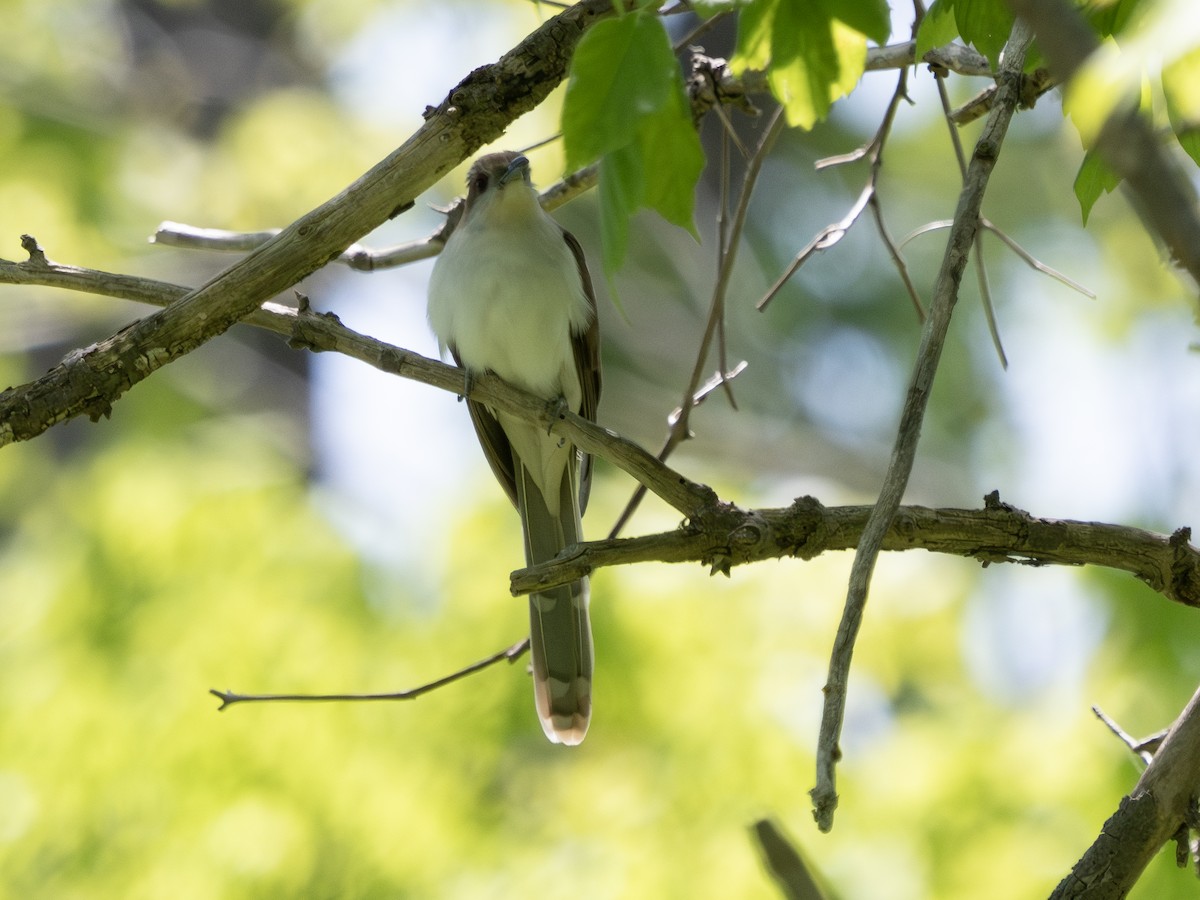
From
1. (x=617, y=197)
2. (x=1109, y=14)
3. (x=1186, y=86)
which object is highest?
(x=1109, y=14)

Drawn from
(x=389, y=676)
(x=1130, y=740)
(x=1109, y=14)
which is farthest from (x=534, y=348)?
(x=1109, y=14)

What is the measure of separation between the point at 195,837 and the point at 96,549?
2.17 m

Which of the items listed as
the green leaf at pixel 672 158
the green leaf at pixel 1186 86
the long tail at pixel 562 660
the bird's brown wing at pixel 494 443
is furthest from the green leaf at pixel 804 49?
the bird's brown wing at pixel 494 443

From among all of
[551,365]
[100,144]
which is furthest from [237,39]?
[551,365]

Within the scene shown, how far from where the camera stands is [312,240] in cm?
314

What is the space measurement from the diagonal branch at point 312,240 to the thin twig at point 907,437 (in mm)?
1029

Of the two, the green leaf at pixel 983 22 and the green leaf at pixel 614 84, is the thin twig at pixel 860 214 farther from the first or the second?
the green leaf at pixel 614 84

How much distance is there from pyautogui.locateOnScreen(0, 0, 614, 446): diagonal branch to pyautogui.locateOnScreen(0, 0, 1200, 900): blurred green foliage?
2765mm

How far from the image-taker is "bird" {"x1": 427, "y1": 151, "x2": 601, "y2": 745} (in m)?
4.72

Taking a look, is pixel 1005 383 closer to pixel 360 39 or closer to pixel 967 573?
pixel 967 573

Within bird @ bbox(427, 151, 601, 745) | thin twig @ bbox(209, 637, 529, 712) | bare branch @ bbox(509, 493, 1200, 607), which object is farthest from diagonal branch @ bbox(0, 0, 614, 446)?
bird @ bbox(427, 151, 601, 745)

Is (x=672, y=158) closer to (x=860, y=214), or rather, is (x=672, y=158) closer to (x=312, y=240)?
(x=312, y=240)

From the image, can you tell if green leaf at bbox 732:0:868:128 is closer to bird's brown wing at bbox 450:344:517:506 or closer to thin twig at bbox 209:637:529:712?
thin twig at bbox 209:637:529:712

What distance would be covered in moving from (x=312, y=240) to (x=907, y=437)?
66.9 inches
